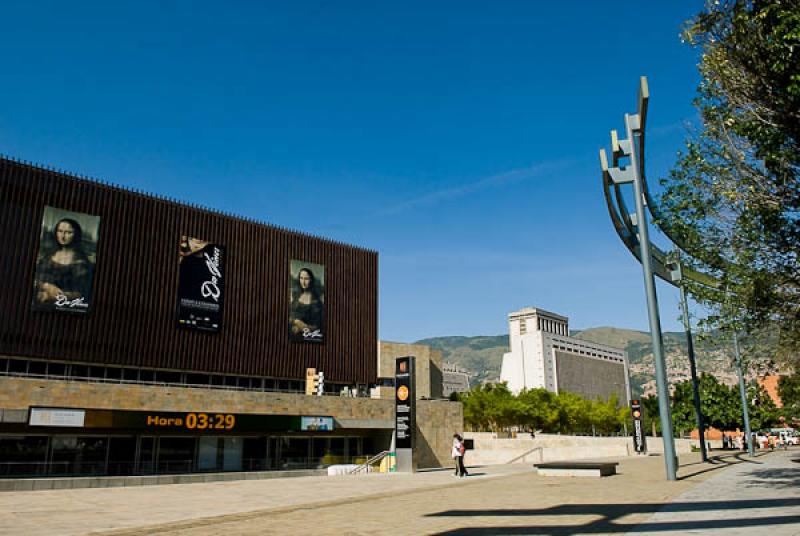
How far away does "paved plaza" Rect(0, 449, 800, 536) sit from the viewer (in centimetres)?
1055

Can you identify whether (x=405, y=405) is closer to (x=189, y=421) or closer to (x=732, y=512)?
(x=189, y=421)

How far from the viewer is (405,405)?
32750 millimetres

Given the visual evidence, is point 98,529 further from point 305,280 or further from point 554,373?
point 554,373

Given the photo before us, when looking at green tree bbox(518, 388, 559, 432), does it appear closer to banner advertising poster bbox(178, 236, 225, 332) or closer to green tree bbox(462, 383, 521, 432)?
green tree bbox(462, 383, 521, 432)

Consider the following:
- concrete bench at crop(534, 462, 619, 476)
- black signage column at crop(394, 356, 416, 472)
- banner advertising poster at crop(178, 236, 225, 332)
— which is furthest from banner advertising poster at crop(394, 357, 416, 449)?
banner advertising poster at crop(178, 236, 225, 332)

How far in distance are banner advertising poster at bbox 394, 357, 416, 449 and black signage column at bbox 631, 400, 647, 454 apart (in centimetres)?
2246

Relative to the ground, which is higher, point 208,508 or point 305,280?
point 305,280

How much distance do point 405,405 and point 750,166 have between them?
2173 centimetres

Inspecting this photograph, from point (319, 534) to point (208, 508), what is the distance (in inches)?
272

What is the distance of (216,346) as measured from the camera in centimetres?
4684

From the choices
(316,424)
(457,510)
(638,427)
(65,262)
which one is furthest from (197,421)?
(638,427)

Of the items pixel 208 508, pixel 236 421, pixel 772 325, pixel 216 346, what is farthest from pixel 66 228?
pixel 772 325

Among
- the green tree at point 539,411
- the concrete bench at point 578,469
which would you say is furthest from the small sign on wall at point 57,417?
the green tree at point 539,411

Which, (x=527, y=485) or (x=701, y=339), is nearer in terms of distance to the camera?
(x=701, y=339)
